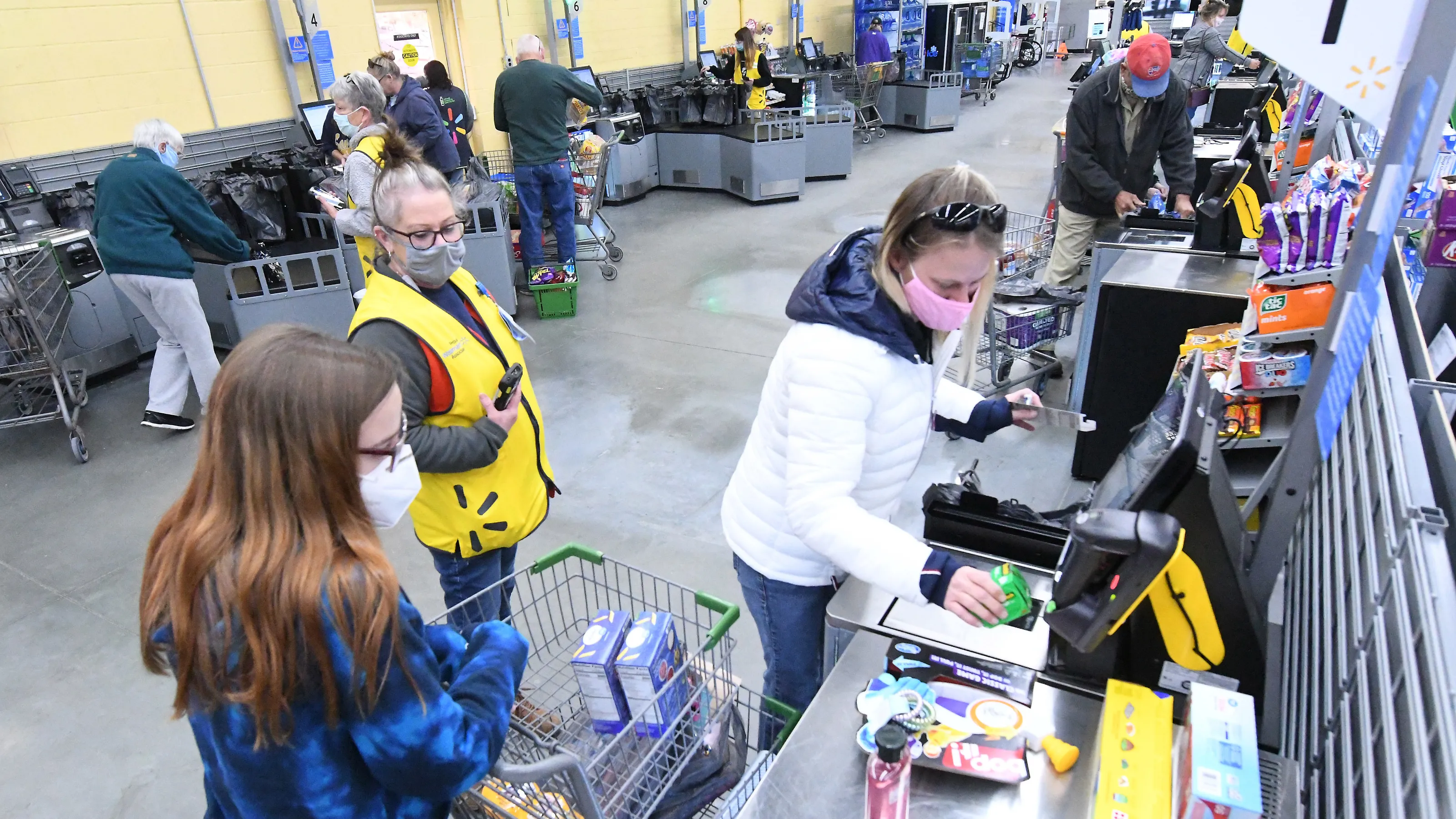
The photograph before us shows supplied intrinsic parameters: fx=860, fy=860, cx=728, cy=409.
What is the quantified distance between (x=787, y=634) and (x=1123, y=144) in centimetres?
385

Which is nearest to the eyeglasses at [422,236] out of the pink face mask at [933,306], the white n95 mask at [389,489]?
the white n95 mask at [389,489]

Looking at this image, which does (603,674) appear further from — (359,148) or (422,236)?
(359,148)

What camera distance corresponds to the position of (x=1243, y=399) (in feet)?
7.95

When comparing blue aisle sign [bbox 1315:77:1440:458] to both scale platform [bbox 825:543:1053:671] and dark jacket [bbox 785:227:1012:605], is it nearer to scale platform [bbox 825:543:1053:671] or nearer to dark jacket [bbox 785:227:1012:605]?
scale platform [bbox 825:543:1053:671]

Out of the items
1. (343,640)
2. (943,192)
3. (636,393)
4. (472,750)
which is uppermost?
(943,192)

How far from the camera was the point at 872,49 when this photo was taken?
1396 cm

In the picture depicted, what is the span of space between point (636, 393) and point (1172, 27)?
12.3 m

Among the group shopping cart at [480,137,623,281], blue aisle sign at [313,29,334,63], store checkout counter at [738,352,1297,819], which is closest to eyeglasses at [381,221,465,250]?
store checkout counter at [738,352,1297,819]

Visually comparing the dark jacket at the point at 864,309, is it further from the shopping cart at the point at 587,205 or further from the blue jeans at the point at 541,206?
the shopping cart at the point at 587,205

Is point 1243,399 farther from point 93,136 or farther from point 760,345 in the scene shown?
point 93,136

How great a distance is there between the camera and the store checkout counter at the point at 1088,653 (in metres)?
1.36

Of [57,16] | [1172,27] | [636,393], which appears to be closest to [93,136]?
[57,16]

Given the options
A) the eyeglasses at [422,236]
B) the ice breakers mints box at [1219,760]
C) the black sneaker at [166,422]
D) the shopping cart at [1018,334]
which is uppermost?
the eyeglasses at [422,236]

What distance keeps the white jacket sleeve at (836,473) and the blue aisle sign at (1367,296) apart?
2.62ft
